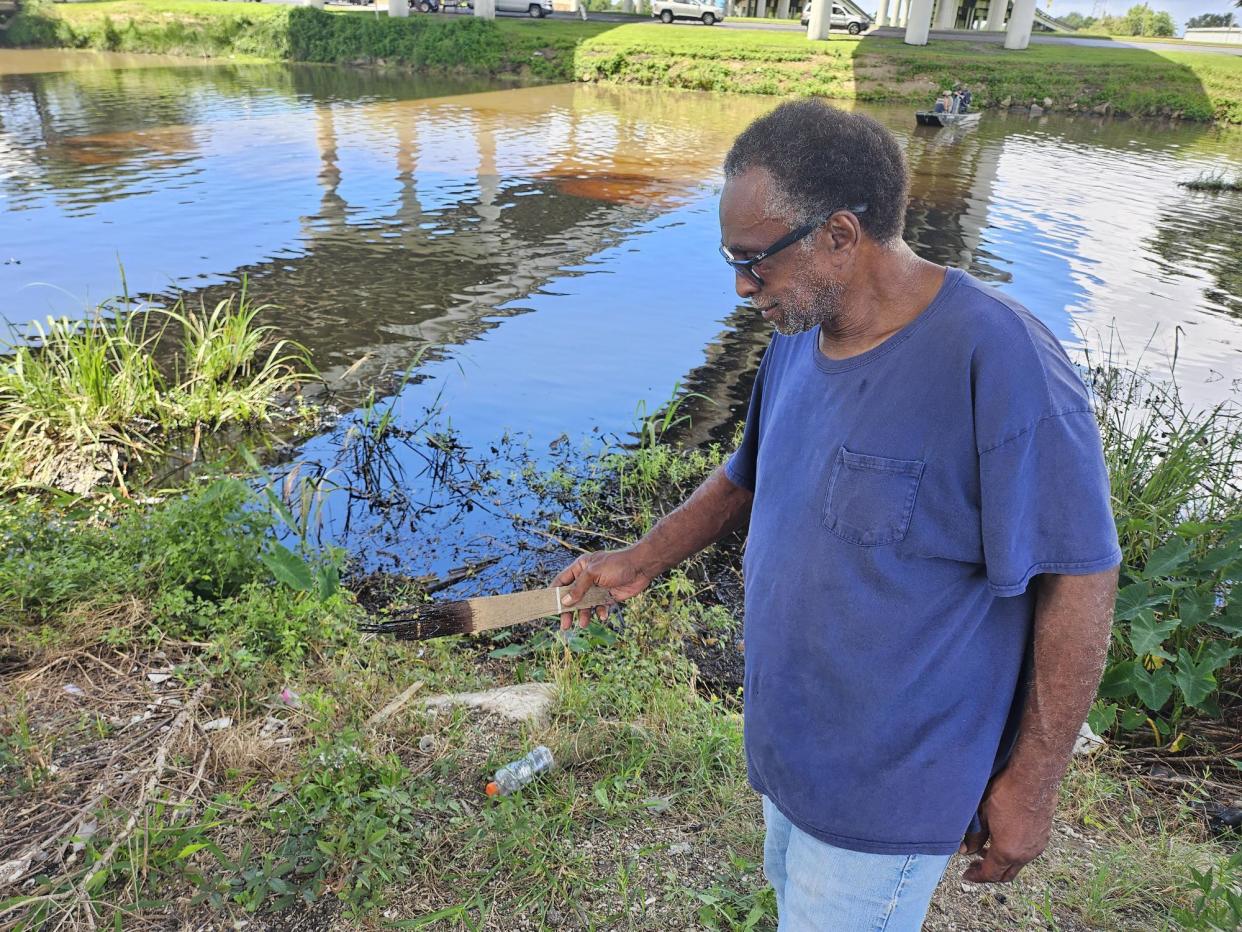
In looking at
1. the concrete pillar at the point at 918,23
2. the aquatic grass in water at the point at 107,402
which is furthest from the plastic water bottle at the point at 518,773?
the concrete pillar at the point at 918,23

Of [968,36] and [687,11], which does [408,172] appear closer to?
[687,11]

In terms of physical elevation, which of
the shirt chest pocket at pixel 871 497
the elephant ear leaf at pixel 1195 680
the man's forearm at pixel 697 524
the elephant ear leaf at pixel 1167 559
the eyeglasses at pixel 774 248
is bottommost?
the elephant ear leaf at pixel 1195 680

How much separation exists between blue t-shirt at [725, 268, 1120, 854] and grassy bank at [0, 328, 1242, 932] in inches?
37.2

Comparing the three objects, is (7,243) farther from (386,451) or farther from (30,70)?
(30,70)

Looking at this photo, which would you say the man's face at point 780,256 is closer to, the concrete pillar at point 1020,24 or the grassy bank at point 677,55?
the grassy bank at point 677,55

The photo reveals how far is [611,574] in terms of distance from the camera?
7.30 feet

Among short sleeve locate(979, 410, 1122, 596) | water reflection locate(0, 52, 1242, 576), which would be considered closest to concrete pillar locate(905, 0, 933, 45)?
water reflection locate(0, 52, 1242, 576)

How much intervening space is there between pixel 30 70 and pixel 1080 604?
3652 centimetres

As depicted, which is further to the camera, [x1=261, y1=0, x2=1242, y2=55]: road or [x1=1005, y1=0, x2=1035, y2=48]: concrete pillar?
[x1=261, y1=0, x2=1242, y2=55]: road

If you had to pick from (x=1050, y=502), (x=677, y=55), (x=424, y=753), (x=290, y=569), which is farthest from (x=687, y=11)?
(x=1050, y=502)

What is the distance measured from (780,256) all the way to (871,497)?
1.56ft

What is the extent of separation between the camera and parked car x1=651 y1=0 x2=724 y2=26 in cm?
3753

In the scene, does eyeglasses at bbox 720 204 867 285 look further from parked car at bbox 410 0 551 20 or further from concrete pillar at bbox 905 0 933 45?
parked car at bbox 410 0 551 20

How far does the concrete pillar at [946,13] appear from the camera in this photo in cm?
4012
